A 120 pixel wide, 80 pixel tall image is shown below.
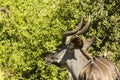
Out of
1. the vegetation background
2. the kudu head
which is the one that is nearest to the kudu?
the kudu head

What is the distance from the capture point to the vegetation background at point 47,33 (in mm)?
9297

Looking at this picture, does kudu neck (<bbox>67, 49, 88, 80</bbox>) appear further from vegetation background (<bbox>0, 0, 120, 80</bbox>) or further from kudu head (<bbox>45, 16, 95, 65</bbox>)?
vegetation background (<bbox>0, 0, 120, 80</bbox>)

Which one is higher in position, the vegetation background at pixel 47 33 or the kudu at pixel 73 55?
the kudu at pixel 73 55

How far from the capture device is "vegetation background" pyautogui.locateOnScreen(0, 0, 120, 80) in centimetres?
930

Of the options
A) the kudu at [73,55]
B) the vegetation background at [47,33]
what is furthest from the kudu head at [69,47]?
the vegetation background at [47,33]

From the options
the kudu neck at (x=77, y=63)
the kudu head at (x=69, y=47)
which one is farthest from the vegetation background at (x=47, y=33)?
the kudu neck at (x=77, y=63)

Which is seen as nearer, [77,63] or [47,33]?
[77,63]

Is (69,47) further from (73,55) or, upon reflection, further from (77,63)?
(77,63)

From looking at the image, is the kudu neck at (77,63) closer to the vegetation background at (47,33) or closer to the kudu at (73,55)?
the kudu at (73,55)

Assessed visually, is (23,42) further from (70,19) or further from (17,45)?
(70,19)

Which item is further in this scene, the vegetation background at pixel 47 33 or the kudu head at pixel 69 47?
the vegetation background at pixel 47 33

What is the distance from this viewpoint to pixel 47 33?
959cm

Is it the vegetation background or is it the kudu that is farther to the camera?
the vegetation background

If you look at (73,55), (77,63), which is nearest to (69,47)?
(73,55)
